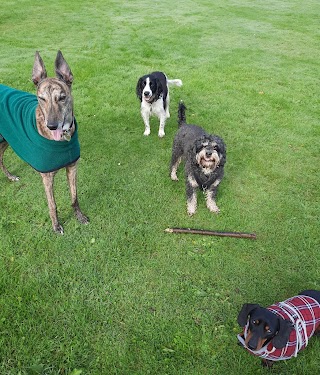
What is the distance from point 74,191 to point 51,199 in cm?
37

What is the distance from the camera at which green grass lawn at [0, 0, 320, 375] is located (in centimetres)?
325

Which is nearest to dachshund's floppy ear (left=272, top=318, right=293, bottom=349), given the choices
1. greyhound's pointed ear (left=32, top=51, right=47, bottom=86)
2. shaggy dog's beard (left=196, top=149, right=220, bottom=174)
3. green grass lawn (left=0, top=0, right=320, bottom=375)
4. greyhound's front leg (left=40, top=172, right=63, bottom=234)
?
green grass lawn (left=0, top=0, right=320, bottom=375)

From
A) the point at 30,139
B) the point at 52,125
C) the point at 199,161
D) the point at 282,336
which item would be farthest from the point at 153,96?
the point at 282,336

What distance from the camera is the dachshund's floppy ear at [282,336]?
2.66 meters

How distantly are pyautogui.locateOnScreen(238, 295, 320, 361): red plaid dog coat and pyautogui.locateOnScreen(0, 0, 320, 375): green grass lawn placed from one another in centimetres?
33

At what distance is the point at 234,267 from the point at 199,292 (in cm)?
63

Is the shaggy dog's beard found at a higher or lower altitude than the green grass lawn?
higher

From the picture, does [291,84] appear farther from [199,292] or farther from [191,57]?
[199,292]

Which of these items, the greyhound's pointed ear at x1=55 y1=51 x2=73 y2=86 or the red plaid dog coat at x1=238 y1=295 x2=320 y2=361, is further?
the greyhound's pointed ear at x1=55 y1=51 x2=73 y2=86

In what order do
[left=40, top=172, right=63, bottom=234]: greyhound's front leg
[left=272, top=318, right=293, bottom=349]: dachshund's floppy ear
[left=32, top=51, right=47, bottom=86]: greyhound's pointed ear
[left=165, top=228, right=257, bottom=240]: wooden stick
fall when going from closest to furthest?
[left=272, top=318, right=293, bottom=349]: dachshund's floppy ear → [left=32, top=51, right=47, bottom=86]: greyhound's pointed ear → [left=40, top=172, right=63, bottom=234]: greyhound's front leg → [left=165, top=228, right=257, bottom=240]: wooden stick

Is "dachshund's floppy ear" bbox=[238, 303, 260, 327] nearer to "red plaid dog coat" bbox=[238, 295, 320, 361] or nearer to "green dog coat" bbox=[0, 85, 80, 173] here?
"red plaid dog coat" bbox=[238, 295, 320, 361]

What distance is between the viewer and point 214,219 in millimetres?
4820

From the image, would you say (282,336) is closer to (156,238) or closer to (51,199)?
(156,238)

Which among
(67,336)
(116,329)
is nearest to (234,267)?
(116,329)
